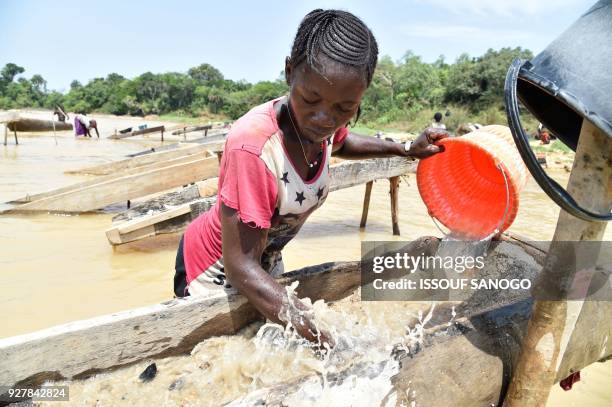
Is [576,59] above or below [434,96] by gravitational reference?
below

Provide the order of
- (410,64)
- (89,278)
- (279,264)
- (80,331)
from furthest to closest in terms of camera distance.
→ (410,64), (89,278), (279,264), (80,331)

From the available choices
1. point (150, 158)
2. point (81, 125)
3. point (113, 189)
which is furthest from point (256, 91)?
point (113, 189)

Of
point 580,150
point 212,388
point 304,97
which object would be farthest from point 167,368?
point 580,150

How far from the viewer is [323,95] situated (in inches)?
53.6

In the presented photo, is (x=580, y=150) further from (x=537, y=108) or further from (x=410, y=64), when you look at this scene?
(x=410, y=64)

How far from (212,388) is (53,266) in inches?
119

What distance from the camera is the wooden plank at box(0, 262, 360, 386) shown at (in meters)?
1.46

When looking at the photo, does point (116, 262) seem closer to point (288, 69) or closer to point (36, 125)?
point (288, 69)

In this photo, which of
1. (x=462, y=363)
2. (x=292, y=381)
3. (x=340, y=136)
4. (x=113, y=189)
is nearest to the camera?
(x=292, y=381)

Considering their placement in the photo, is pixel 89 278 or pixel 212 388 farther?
pixel 89 278

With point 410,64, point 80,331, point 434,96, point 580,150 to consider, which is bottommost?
point 80,331

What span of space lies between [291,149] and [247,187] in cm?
24

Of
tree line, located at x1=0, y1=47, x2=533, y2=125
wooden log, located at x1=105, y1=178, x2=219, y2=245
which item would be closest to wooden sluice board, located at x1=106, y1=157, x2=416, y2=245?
wooden log, located at x1=105, y1=178, x2=219, y2=245

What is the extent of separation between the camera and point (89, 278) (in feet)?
12.6
